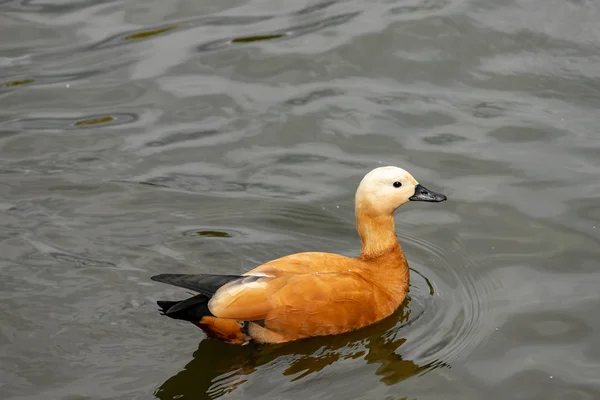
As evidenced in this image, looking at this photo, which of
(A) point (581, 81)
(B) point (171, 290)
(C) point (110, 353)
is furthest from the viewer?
(A) point (581, 81)

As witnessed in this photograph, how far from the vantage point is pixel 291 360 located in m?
6.61

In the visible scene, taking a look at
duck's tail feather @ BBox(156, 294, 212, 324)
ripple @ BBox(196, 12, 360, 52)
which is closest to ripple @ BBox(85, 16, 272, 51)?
ripple @ BBox(196, 12, 360, 52)

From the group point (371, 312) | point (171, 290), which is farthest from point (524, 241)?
point (171, 290)

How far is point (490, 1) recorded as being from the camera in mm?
11344

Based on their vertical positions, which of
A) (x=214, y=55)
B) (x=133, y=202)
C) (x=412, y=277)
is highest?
(x=214, y=55)

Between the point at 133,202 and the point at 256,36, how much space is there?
341 cm

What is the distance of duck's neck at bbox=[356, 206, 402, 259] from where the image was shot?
726 cm

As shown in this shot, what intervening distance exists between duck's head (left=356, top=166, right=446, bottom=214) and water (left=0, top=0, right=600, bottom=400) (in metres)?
0.79

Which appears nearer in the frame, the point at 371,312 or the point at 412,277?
the point at 371,312

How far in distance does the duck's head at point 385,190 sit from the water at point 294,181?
79 cm

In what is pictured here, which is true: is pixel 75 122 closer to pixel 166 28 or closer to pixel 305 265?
pixel 166 28

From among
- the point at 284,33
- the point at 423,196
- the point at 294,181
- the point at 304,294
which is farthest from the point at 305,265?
the point at 284,33

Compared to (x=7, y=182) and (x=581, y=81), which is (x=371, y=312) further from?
(x=581, y=81)

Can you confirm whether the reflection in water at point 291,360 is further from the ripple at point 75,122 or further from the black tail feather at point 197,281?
the ripple at point 75,122
